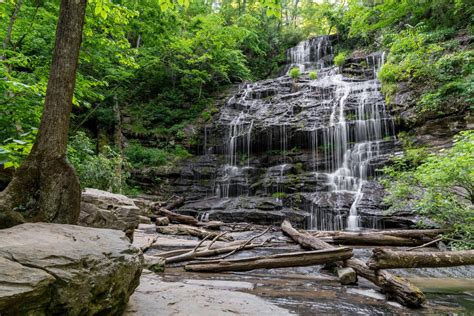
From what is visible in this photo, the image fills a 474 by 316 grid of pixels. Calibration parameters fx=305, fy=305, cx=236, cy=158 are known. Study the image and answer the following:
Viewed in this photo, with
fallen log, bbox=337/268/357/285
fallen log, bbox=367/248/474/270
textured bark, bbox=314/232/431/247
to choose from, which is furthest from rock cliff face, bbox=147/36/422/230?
fallen log, bbox=337/268/357/285

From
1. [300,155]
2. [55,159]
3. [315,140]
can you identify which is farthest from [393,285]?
[315,140]

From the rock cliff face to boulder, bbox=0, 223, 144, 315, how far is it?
10278 millimetres

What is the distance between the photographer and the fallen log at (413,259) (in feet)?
14.2

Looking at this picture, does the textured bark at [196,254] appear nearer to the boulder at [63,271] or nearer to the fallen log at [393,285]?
the fallen log at [393,285]

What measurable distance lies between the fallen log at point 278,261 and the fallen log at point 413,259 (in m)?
0.75

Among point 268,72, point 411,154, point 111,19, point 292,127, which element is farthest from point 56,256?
point 268,72

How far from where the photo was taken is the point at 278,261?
5.37 m

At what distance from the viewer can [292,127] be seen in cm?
1767

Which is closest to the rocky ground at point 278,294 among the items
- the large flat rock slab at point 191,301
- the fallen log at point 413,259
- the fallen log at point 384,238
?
the large flat rock slab at point 191,301

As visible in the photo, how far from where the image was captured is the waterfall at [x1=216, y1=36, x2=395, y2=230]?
543 inches

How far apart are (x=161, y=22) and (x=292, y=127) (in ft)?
29.0

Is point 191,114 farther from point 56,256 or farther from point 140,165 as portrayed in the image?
point 56,256

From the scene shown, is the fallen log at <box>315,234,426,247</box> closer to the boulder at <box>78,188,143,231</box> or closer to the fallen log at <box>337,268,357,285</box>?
the fallen log at <box>337,268,357,285</box>

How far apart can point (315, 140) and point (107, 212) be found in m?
13.5
